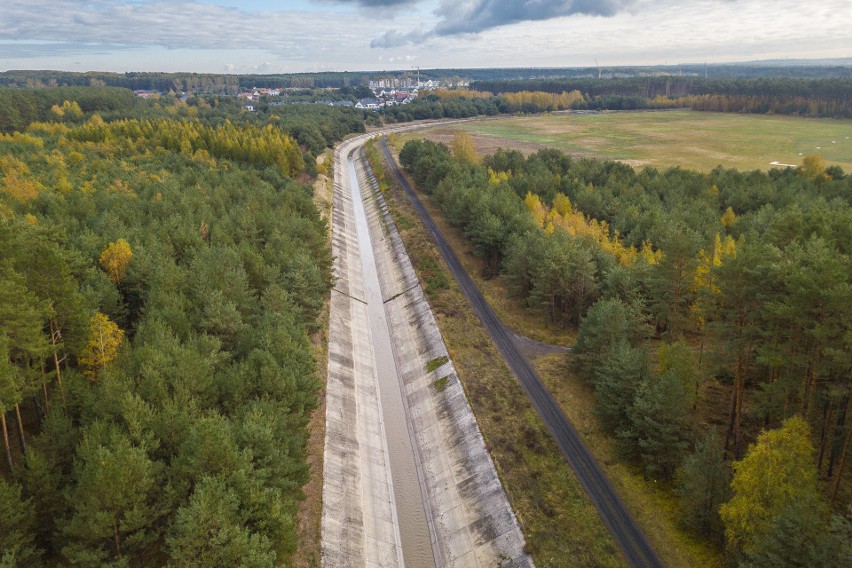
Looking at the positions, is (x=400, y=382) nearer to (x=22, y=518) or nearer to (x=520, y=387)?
(x=520, y=387)

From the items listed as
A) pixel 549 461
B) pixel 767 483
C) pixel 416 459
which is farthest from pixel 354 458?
pixel 767 483

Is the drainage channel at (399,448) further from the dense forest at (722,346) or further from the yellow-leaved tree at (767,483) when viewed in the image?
the yellow-leaved tree at (767,483)

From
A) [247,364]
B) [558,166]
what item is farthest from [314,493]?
[558,166]

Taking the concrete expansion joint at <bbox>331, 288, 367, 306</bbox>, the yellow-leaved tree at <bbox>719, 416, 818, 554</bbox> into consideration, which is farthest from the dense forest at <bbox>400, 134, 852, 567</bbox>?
the concrete expansion joint at <bbox>331, 288, 367, 306</bbox>

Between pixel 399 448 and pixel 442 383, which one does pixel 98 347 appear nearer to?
pixel 399 448

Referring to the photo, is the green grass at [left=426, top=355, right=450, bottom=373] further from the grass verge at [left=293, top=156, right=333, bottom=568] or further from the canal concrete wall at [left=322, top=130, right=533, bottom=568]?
the grass verge at [left=293, top=156, right=333, bottom=568]
